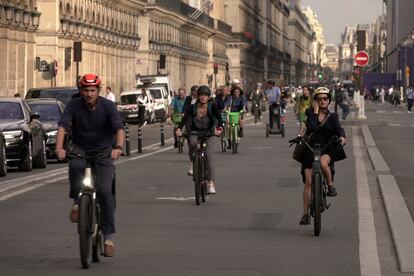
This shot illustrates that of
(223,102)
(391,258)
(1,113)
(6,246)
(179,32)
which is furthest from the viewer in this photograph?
(179,32)

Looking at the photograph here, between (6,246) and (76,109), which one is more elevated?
(76,109)

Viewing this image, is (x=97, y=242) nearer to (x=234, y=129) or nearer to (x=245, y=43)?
(x=234, y=129)

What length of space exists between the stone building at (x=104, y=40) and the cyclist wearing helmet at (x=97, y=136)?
45.6 meters

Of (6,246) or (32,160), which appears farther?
(32,160)

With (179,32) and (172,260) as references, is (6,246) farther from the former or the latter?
(179,32)

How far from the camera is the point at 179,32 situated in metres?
118

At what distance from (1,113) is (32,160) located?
112 cm

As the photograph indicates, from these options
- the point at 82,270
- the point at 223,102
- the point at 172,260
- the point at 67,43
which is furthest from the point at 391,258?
the point at 67,43

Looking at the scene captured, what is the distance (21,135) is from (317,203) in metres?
12.9

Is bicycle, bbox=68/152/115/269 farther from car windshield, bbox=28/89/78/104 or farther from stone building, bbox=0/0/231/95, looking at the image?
stone building, bbox=0/0/231/95

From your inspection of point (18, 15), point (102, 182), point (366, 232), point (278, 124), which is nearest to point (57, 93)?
point (278, 124)

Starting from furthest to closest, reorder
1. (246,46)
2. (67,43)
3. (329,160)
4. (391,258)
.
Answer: (246,46) < (67,43) < (329,160) < (391,258)

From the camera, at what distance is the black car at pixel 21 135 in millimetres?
26281

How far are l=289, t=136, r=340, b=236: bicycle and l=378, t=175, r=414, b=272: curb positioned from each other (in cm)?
76
